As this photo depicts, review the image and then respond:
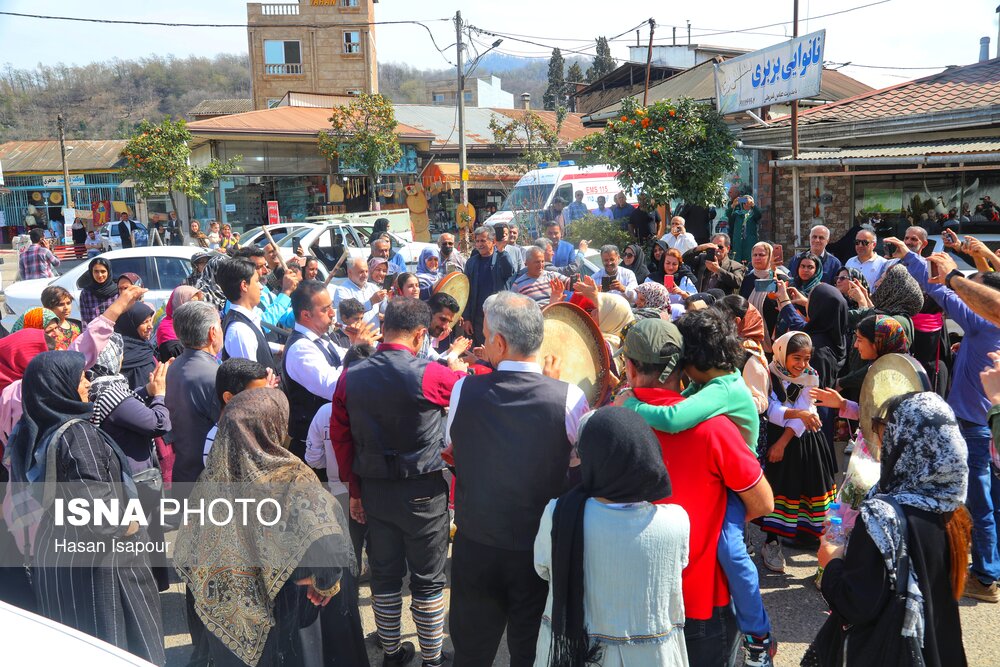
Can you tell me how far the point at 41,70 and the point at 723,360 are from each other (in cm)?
10446

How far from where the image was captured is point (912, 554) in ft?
8.23

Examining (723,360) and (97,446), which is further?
(97,446)

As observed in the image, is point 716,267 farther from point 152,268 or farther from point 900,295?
point 152,268

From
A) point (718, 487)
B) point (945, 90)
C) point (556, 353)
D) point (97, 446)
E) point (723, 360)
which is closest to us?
point (718, 487)

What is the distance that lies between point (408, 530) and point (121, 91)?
97.4m

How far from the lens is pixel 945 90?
1250 cm

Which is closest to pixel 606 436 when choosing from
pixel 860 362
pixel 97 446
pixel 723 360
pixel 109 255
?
pixel 723 360

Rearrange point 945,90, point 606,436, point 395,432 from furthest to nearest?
point 945,90 < point 395,432 < point 606,436

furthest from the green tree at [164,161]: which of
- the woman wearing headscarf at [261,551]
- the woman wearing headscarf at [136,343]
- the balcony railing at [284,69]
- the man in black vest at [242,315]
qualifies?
the woman wearing headscarf at [261,551]

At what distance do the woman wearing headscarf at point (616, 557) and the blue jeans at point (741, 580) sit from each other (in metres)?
0.38

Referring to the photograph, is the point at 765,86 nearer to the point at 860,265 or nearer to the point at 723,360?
the point at 860,265

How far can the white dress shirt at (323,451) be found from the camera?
14.2ft

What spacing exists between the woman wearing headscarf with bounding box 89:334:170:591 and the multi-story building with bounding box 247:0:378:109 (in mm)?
46074

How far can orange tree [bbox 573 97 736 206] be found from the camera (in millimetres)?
12086
